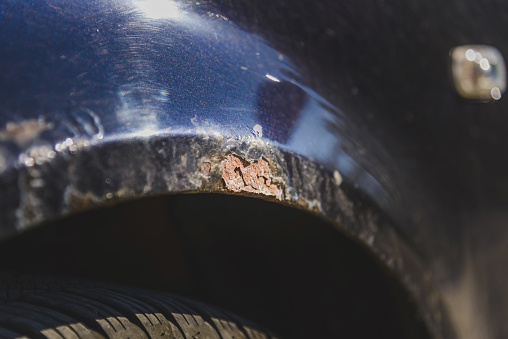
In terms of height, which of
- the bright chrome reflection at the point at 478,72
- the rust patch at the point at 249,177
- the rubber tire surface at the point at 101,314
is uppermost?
the bright chrome reflection at the point at 478,72

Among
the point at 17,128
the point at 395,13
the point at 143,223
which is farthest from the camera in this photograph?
the point at 395,13

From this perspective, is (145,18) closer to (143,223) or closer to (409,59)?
(143,223)

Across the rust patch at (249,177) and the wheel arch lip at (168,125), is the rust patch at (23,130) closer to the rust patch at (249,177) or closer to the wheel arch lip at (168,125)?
the wheel arch lip at (168,125)

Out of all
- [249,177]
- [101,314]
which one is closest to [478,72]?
[249,177]

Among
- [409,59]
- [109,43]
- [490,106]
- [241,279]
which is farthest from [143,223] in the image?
[490,106]

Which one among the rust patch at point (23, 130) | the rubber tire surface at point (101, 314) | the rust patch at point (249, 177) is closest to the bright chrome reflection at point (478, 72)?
the rust patch at point (249, 177)
